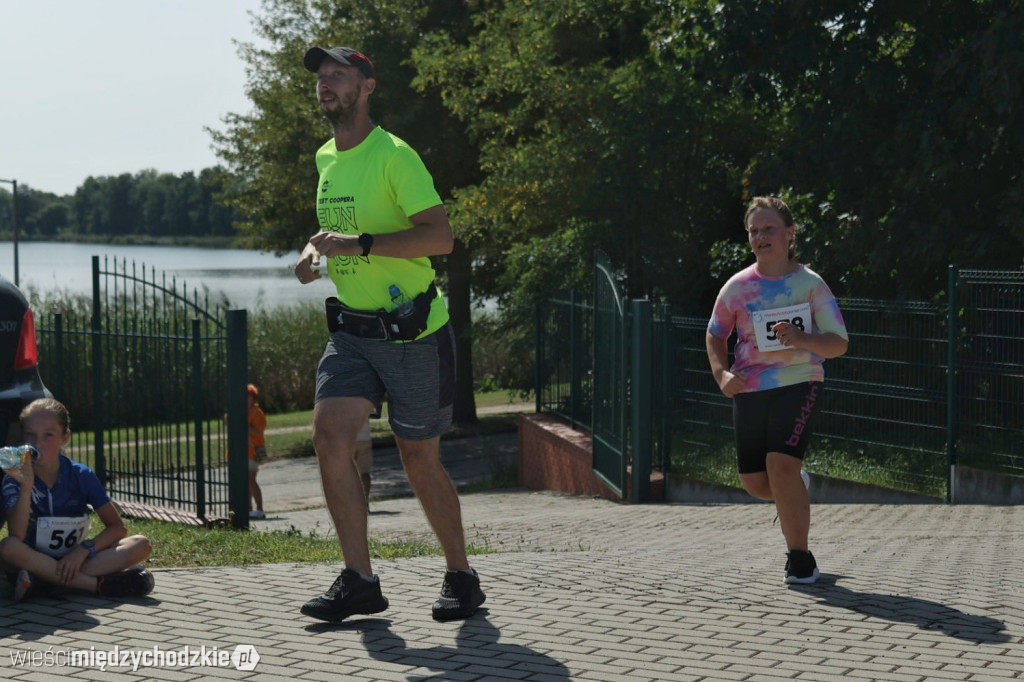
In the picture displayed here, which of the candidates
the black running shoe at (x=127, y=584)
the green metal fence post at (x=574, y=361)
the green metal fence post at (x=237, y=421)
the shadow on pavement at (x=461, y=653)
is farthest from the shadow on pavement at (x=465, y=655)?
the green metal fence post at (x=574, y=361)

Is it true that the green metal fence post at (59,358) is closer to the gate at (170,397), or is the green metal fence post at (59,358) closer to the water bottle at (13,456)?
the gate at (170,397)

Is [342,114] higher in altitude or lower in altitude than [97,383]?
higher

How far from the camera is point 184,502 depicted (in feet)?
32.1

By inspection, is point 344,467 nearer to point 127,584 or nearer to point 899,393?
point 127,584

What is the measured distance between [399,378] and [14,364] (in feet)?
7.81

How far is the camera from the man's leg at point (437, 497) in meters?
5.03

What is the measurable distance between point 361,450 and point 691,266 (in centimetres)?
688

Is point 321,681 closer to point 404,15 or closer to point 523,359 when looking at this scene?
point 523,359

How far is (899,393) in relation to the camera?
33.2 ft

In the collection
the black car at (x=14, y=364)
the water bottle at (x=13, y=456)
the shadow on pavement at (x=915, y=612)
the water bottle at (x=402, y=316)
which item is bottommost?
the shadow on pavement at (x=915, y=612)

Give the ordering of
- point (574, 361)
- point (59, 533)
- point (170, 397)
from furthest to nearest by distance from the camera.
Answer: point (574, 361), point (170, 397), point (59, 533)

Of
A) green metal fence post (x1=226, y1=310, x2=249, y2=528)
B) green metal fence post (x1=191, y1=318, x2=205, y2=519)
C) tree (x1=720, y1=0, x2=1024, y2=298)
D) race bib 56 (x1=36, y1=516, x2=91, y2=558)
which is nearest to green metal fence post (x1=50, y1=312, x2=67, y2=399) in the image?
green metal fence post (x1=191, y1=318, x2=205, y2=519)

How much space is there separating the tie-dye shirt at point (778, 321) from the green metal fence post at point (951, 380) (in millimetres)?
4191

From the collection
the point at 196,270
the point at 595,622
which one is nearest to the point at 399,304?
the point at 595,622
